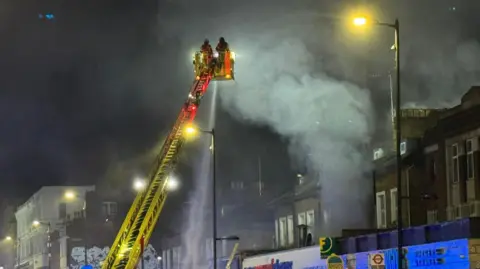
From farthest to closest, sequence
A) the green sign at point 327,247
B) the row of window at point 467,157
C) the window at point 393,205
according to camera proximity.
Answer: the window at point 393,205
the green sign at point 327,247
the row of window at point 467,157

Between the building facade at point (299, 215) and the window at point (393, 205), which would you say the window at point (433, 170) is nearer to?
the window at point (393, 205)

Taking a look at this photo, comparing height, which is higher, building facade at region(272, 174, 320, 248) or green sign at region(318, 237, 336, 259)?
building facade at region(272, 174, 320, 248)

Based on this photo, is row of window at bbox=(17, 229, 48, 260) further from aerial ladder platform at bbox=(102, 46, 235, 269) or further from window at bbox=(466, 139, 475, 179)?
window at bbox=(466, 139, 475, 179)

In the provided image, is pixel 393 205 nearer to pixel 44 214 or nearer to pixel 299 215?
pixel 299 215

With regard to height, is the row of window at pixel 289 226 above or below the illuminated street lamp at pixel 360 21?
below

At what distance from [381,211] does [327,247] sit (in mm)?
6423

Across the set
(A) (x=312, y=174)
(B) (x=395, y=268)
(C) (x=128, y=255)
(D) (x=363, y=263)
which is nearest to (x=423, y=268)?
(B) (x=395, y=268)

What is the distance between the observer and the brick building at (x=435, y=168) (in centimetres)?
2623

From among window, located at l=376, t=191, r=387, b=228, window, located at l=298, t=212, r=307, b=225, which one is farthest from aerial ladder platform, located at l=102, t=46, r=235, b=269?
window, located at l=298, t=212, r=307, b=225

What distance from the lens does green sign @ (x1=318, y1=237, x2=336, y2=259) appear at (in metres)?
27.9

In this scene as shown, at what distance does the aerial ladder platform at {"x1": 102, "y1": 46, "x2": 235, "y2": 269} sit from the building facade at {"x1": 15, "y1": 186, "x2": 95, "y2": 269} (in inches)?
2399

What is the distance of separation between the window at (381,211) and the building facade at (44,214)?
5794 cm

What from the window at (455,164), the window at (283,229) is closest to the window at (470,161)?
the window at (455,164)

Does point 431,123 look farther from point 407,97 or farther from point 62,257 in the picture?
point 62,257
